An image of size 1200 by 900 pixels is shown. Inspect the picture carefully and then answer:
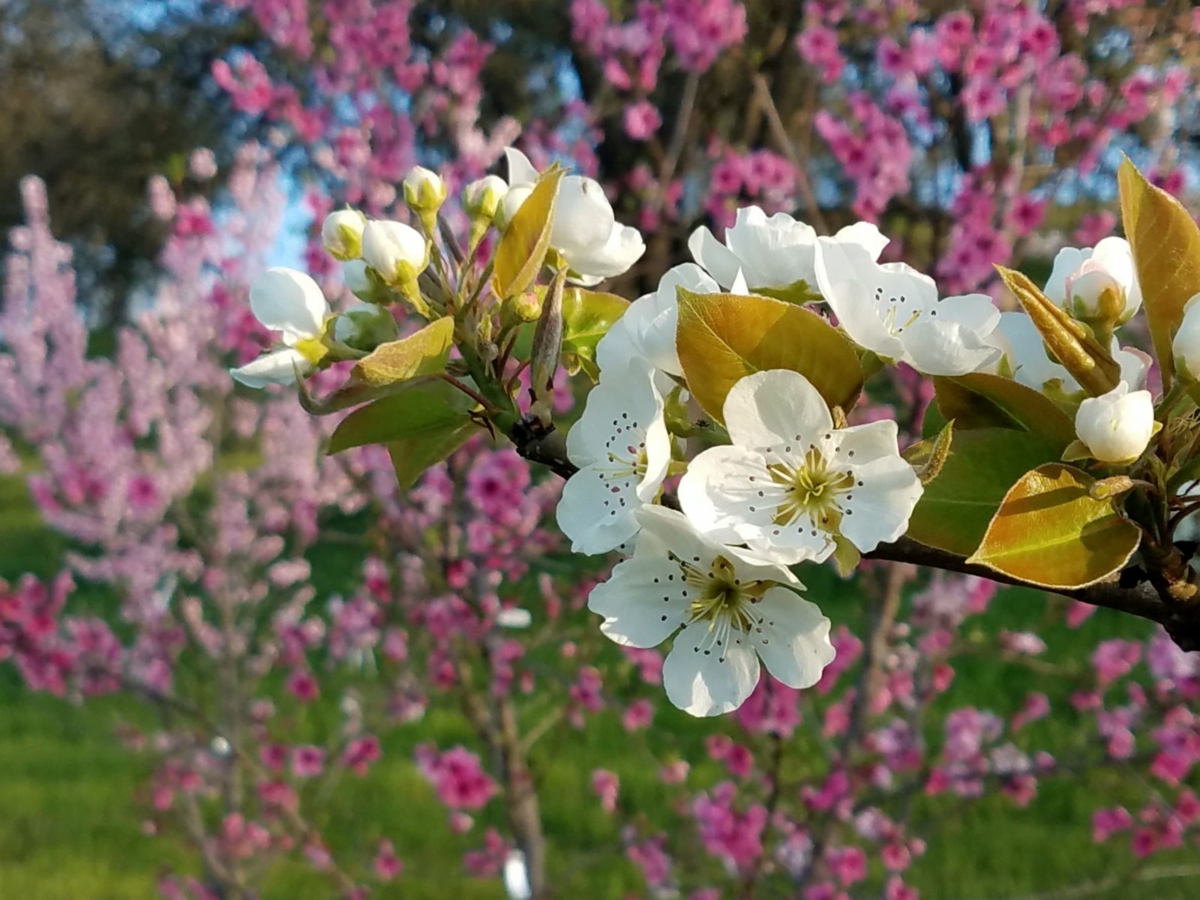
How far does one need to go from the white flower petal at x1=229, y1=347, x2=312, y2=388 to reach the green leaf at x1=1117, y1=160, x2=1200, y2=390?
43 centimetres

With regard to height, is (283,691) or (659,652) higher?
(659,652)

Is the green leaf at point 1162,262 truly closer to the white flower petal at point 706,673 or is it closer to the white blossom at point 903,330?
the white blossom at point 903,330

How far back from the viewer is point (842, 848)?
2268 mm

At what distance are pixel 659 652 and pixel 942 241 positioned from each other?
43.6 inches

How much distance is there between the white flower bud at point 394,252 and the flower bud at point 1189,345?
37 cm

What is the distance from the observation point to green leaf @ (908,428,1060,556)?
1.52 ft

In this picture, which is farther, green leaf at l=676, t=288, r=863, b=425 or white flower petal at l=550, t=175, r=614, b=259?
white flower petal at l=550, t=175, r=614, b=259

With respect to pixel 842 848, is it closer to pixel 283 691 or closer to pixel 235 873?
pixel 235 873

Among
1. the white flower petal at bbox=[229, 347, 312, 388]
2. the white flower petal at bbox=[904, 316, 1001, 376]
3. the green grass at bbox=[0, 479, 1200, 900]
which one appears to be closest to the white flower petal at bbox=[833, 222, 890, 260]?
the white flower petal at bbox=[904, 316, 1001, 376]

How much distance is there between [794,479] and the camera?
52cm

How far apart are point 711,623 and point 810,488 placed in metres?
0.10

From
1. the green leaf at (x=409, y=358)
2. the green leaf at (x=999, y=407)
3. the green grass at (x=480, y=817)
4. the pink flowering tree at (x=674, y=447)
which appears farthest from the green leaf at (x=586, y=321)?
the green grass at (x=480, y=817)

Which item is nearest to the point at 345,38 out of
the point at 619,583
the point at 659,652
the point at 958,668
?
the point at 659,652

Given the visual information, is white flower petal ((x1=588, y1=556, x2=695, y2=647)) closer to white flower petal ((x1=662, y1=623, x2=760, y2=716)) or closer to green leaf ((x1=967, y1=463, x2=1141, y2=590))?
white flower petal ((x1=662, y1=623, x2=760, y2=716))
